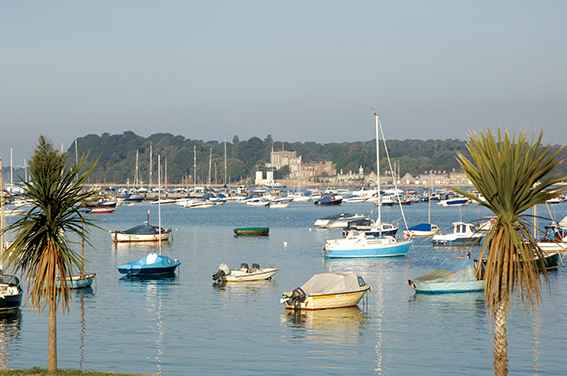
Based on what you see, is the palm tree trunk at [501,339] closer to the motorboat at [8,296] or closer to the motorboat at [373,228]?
the motorboat at [8,296]

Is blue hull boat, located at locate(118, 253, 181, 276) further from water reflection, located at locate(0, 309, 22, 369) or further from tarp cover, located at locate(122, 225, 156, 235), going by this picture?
tarp cover, located at locate(122, 225, 156, 235)

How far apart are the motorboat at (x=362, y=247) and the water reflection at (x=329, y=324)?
23.8 metres

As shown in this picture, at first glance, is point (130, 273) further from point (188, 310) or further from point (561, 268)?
point (561, 268)

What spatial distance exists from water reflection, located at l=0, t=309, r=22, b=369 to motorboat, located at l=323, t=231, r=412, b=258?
33.5m

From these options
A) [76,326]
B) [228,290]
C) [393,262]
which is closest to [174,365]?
[76,326]

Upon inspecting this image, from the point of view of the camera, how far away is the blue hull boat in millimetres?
50562

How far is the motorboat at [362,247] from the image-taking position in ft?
202

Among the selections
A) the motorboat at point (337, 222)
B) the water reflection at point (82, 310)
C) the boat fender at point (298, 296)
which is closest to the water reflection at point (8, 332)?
the water reflection at point (82, 310)

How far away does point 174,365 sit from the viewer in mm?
25672

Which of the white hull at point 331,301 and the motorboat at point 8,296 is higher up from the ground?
the motorboat at point 8,296

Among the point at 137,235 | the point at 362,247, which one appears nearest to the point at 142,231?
the point at 137,235

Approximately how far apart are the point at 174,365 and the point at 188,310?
12.3 meters

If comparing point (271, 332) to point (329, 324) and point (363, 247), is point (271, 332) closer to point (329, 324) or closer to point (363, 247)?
point (329, 324)

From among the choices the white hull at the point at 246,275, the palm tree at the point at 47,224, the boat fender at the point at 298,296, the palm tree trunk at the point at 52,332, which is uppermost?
the palm tree at the point at 47,224
